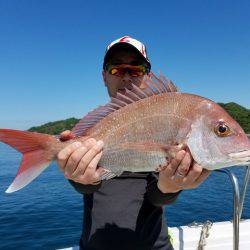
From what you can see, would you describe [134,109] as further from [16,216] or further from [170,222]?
[16,216]

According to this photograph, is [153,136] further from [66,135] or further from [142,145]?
[66,135]

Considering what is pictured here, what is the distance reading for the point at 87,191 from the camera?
3.01 metres

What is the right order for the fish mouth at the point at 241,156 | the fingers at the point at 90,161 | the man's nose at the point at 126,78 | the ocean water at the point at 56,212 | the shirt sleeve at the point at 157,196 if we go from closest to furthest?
the fish mouth at the point at 241,156 < the fingers at the point at 90,161 < the shirt sleeve at the point at 157,196 < the man's nose at the point at 126,78 < the ocean water at the point at 56,212

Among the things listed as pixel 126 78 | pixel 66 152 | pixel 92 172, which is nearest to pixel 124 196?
pixel 92 172

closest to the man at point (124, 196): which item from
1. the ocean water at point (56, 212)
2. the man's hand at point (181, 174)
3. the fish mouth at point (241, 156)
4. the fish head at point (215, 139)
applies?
the man's hand at point (181, 174)

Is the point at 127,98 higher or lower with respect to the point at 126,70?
lower

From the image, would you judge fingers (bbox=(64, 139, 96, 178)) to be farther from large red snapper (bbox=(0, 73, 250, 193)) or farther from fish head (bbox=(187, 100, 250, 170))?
fish head (bbox=(187, 100, 250, 170))

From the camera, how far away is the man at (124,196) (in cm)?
275

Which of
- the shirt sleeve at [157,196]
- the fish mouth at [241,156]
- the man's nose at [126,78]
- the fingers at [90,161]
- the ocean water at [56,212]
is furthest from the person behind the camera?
the ocean water at [56,212]

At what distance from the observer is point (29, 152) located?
8.80ft

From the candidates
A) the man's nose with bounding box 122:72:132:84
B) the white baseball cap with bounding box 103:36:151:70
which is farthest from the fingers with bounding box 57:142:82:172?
the white baseball cap with bounding box 103:36:151:70

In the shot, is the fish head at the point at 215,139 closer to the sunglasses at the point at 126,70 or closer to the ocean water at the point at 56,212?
the sunglasses at the point at 126,70

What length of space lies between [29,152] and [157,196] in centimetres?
121

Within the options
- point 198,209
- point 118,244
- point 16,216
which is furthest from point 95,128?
point 198,209
